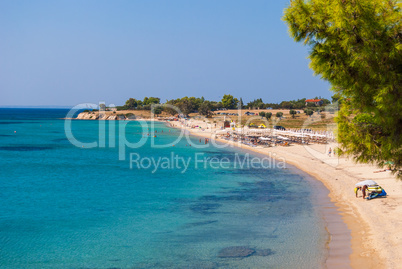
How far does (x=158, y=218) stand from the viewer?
19.8 m

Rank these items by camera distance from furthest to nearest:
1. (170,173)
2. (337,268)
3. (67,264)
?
(170,173)
(67,264)
(337,268)

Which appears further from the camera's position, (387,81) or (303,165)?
(303,165)

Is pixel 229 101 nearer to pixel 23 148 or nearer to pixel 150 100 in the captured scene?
pixel 150 100

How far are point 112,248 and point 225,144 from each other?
44.2 meters

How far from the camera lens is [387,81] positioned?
7.60m

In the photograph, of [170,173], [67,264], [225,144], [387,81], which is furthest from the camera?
[225,144]

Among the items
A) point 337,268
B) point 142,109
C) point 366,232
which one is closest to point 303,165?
point 366,232

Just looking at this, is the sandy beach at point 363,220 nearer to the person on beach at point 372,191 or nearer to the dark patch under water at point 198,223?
the person on beach at point 372,191

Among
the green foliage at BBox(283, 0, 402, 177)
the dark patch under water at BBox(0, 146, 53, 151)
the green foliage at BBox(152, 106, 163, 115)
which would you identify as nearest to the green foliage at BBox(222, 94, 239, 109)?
the green foliage at BBox(152, 106, 163, 115)

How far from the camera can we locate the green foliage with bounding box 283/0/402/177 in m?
7.29

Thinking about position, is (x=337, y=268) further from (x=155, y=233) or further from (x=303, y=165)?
(x=303, y=165)

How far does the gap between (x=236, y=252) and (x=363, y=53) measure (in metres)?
9.92

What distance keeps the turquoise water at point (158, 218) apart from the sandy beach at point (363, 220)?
3.26 ft

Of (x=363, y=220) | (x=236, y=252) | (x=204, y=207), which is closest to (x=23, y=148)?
(x=204, y=207)
